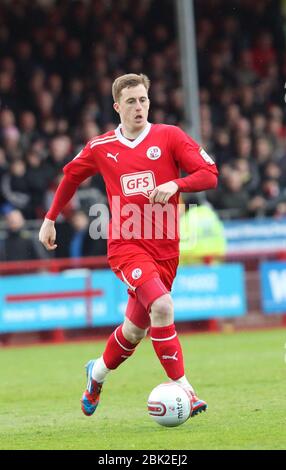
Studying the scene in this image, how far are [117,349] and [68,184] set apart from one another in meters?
1.30

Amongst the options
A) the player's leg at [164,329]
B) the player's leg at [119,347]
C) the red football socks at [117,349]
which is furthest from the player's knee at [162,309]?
the red football socks at [117,349]

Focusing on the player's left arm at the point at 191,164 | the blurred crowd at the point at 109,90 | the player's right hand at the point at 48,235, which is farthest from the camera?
the blurred crowd at the point at 109,90

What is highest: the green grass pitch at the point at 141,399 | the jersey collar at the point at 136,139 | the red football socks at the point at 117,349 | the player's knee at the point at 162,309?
the jersey collar at the point at 136,139

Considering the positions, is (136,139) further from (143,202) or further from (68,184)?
(68,184)

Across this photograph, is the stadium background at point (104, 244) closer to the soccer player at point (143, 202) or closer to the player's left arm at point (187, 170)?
the soccer player at point (143, 202)

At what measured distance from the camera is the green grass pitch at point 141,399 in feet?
23.0

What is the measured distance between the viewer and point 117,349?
26.3 feet

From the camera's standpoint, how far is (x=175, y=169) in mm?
7906

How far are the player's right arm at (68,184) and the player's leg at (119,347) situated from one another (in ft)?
2.54

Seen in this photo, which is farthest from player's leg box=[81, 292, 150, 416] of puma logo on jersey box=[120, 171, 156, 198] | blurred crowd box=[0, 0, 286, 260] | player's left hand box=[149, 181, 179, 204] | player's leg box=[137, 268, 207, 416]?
blurred crowd box=[0, 0, 286, 260]

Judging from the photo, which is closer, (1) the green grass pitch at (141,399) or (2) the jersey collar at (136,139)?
(1) the green grass pitch at (141,399)

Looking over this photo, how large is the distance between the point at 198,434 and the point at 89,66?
14882 millimetres
